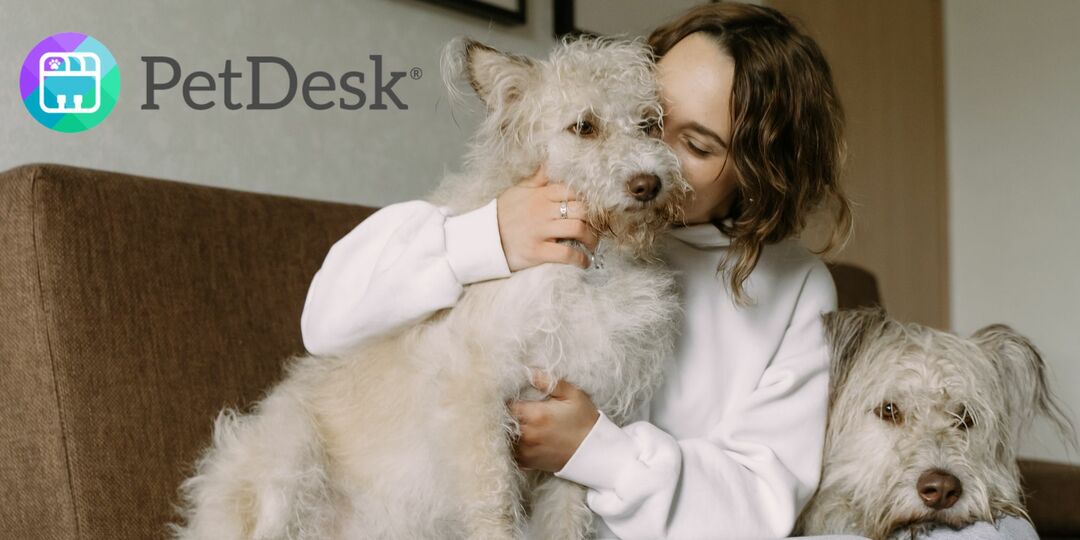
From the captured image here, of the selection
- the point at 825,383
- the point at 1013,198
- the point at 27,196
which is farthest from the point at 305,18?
the point at 1013,198

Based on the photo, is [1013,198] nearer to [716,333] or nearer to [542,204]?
[716,333]

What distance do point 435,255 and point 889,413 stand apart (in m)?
1.07

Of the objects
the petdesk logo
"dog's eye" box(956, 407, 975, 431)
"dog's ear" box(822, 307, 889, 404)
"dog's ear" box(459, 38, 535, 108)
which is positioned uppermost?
the petdesk logo

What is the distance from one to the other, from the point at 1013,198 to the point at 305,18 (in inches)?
176

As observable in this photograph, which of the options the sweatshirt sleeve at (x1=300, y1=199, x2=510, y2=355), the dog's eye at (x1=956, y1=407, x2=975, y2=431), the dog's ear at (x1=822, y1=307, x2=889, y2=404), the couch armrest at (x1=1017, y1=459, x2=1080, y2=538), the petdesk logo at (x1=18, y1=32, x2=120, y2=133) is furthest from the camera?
the couch armrest at (x1=1017, y1=459, x2=1080, y2=538)

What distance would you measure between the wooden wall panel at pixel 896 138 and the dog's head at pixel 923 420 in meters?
3.16

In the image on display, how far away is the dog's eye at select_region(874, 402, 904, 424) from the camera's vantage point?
2.03 metres

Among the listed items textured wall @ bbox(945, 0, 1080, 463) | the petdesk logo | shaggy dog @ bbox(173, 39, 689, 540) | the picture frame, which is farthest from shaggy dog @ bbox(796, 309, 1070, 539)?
textured wall @ bbox(945, 0, 1080, 463)

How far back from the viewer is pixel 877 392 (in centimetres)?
204

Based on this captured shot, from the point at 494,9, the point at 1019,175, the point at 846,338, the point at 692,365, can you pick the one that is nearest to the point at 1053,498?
the point at 846,338

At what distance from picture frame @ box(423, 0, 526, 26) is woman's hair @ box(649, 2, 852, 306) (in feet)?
4.32

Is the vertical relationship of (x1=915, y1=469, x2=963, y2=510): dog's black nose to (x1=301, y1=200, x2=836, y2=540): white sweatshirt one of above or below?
below

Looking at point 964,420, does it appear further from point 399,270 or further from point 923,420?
point 399,270

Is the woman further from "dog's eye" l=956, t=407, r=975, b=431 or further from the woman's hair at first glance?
"dog's eye" l=956, t=407, r=975, b=431
